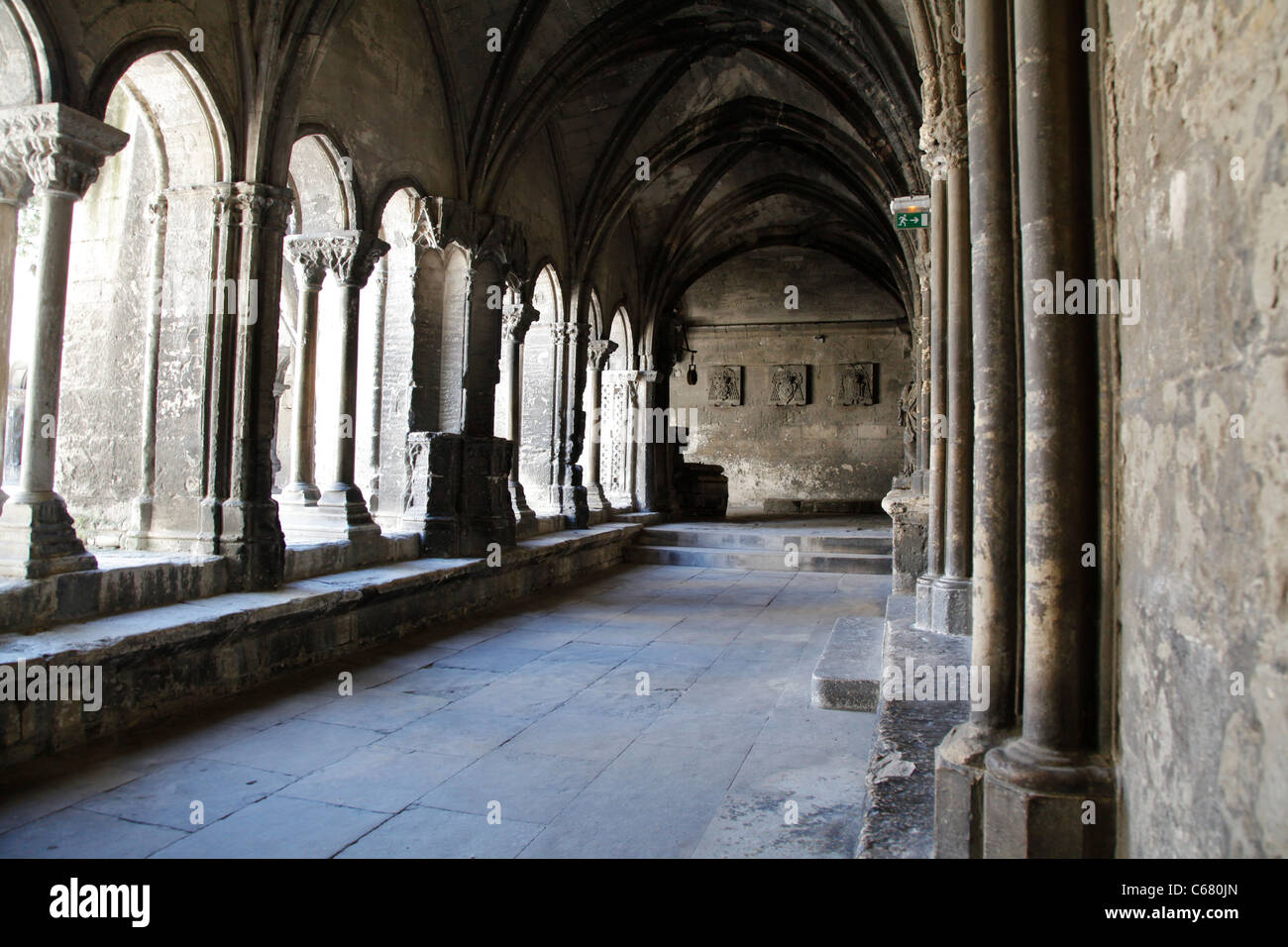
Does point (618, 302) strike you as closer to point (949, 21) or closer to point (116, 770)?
point (949, 21)

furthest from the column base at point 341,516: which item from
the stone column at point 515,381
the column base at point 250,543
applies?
the stone column at point 515,381

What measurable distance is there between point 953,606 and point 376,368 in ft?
17.2

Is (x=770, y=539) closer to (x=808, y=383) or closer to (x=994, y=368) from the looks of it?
(x=808, y=383)

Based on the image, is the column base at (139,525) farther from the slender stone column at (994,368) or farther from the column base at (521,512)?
the slender stone column at (994,368)

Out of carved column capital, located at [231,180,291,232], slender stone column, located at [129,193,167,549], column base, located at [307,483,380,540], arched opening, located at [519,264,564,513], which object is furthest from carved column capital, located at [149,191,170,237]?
arched opening, located at [519,264,564,513]

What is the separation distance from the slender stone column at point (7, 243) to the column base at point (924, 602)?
14.6 ft

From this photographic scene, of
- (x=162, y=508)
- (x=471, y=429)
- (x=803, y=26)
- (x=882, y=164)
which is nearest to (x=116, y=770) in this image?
(x=162, y=508)

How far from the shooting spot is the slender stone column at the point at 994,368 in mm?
2123

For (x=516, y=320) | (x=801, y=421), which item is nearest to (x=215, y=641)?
(x=516, y=320)

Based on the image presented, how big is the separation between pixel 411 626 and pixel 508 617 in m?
0.88

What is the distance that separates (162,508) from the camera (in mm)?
5047

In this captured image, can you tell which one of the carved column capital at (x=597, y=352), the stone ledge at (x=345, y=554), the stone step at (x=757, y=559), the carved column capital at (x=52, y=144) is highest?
the carved column capital at (x=597, y=352)

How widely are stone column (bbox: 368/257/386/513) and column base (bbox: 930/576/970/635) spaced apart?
492 cm

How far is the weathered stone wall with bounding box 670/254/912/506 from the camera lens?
17.2m
